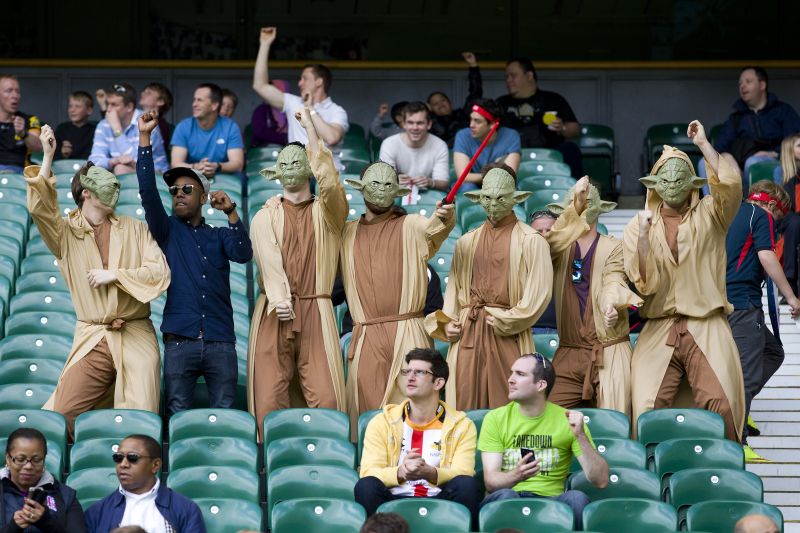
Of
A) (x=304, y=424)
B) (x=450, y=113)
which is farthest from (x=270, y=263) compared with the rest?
(x=450, y=113)

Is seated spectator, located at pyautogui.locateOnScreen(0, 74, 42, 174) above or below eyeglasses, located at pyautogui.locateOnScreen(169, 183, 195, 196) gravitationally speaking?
above

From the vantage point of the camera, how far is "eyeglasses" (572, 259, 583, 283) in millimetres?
8664

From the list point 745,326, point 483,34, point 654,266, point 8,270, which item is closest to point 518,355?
point 654,266

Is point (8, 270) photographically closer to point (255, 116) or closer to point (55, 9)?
point (255, 116)

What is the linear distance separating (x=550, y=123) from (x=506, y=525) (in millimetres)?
6093

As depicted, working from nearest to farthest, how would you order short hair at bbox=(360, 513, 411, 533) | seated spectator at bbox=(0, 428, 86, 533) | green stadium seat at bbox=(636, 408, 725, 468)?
1. short hair at bbox=(360, 513, 411, 533)
2. seated spectator at bbox=(0, 428, 86, 533)
3. green stadium seat at bbox=(636, 408, 725, 468)

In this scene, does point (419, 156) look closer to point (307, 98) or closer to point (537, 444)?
point (307, 98)

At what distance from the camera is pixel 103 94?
11.9m

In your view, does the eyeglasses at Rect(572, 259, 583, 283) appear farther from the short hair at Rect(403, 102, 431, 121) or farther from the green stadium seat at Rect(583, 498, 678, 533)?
the short hair at Rect(403, 102, 431, 121)

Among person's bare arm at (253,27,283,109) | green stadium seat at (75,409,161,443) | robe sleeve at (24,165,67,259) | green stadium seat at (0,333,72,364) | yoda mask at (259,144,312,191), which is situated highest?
person's bare arm at (253,27,283,109)

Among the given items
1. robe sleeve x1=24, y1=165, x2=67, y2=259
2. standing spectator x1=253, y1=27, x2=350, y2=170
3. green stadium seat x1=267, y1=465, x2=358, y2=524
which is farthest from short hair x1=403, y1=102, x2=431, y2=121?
green stadium seat x1=267, y1=465, x2=358, y2=524

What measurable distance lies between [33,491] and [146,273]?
2.02m

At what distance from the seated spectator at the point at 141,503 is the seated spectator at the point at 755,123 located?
22.1 feet

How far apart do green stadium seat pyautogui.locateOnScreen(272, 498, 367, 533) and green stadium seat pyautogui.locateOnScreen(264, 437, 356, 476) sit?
70cm
